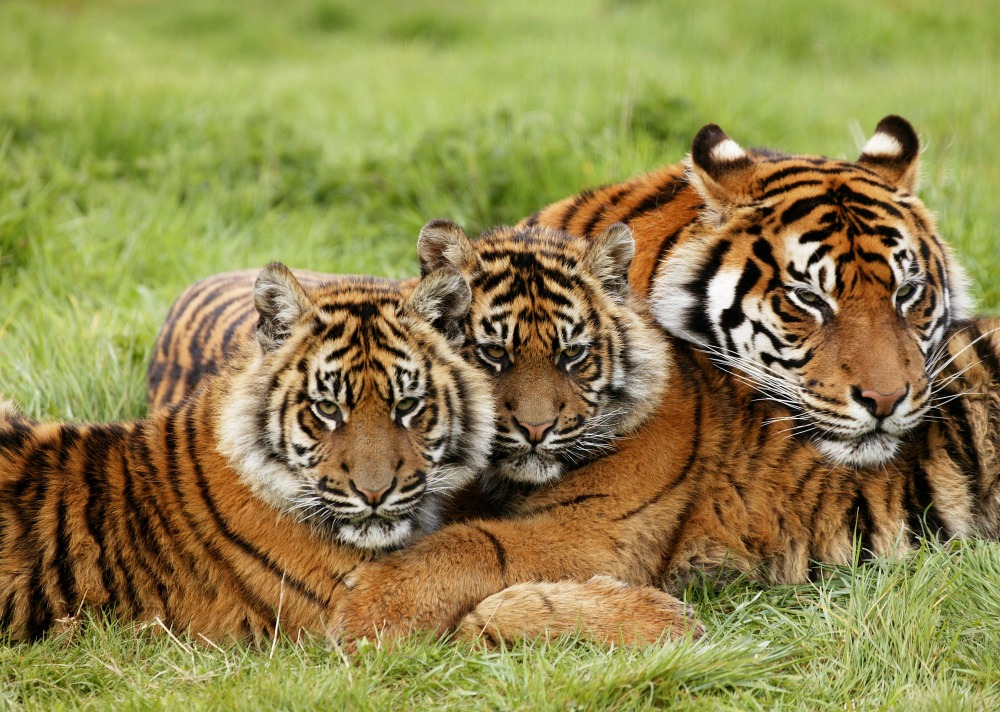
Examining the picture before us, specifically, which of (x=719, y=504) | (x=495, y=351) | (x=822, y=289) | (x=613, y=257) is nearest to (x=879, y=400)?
(x=822, y=289)

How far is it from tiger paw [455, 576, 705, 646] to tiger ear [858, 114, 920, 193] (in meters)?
1.75

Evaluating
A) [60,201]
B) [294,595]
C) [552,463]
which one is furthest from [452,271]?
[60,201]

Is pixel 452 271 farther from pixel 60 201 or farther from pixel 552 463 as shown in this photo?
pixel 60 201

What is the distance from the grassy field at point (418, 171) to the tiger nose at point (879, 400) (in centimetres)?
47

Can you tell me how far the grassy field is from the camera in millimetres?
2787

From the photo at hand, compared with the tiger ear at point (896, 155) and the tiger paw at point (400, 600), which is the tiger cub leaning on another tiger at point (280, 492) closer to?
the tiger paw at point (400, 600)

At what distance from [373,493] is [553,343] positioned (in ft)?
2.38

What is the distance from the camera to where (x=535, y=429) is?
10.4ft

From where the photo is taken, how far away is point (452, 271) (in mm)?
3176

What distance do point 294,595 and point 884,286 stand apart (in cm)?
206

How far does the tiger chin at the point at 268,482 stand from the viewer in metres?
3.06

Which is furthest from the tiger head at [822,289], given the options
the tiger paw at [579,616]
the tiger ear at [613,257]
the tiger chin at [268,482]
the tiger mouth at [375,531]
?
the tiger mouth at [375,531]

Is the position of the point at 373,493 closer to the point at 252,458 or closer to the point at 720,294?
the point at 252,458

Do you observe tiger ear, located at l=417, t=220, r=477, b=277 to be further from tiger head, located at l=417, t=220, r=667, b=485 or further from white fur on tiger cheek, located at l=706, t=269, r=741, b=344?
white fur on tiger cheek, located at l=706, t=269, r=741, b=344
